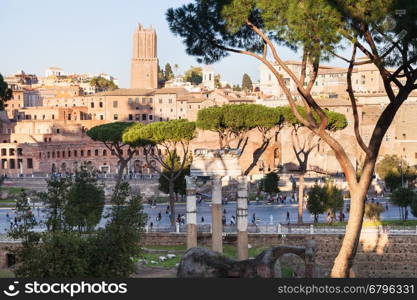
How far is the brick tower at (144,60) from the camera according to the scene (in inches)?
3684

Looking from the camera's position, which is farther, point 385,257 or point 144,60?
point 144,60

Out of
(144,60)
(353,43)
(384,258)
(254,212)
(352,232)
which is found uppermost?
(144,60)

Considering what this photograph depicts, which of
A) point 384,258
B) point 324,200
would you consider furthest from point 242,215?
point 324,200

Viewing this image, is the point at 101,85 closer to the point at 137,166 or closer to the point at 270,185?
the point at 137,166

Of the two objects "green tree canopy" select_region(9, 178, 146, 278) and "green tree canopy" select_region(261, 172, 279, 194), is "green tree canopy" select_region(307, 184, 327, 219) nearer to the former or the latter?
"green tree canopy" select_region(261, 172, 279, 194)

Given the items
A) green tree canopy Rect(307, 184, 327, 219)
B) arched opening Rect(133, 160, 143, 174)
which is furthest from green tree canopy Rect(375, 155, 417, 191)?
arched opening Rect(133, 160, 143, 174)

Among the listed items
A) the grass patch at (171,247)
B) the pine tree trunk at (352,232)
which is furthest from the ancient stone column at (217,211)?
the pine tree trunk at (352,232)

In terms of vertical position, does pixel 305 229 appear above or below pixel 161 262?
above

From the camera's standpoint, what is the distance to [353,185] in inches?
543

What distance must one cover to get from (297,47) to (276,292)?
5.02 metres

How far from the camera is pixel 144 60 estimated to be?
94.8 m

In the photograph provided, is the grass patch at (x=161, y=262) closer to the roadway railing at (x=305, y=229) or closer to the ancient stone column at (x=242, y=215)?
the ancient stone column at (x=242, y=215)

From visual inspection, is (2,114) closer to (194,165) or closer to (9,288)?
(194,165)

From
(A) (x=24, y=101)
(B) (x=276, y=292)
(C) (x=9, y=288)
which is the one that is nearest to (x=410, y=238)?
(B) (x=276, y=292)
